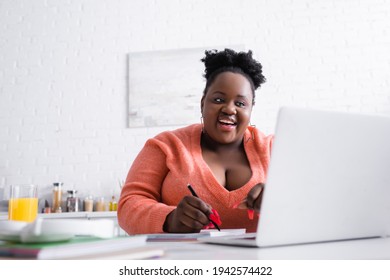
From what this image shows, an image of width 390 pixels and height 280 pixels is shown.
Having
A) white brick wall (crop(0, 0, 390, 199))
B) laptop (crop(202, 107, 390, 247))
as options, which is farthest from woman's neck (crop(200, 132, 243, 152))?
white brick wall (crop(0, 0, 390, 199))

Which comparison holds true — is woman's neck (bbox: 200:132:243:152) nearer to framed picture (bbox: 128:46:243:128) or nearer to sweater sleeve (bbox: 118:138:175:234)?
sweater sleeve (bbox: 118:138:175:234)

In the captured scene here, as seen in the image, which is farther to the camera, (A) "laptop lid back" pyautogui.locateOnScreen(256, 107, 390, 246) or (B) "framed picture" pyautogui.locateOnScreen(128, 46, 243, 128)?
(B) "framed picture" pyautogui.locateOnScreen(128, 46, 243, 128)

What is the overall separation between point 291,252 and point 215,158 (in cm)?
94

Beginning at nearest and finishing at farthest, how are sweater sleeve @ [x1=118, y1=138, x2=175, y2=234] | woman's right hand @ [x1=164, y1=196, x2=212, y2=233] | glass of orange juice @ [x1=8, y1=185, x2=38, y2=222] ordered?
woman's right hand @ [x1=164, y1=196, x2=212, y2=233] < sweater sleeve @ [x1=118, y1=138, x2=175, y2=234] < glass of orange juice @ [x1=8, y1=185, x2=38, y2=222]

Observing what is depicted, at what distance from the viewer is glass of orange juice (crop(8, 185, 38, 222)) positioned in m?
1.32

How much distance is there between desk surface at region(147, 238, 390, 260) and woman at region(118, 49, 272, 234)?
588mm

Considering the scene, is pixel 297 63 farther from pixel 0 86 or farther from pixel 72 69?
pixel 0 86

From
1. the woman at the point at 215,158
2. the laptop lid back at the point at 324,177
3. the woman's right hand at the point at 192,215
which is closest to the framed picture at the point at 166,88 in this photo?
the woman at the point at 215,158

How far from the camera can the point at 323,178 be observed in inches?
25.5

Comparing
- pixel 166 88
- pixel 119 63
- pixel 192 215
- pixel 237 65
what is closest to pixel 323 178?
pixel 192 215

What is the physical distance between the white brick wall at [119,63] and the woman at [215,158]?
1558mm

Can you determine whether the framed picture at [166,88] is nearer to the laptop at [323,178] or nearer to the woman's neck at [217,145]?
the woman's neck at [217,145]

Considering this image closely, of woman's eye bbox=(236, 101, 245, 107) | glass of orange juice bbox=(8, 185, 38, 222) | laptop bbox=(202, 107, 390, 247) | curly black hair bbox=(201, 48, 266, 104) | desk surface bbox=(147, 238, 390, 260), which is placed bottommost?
glass of orange juice bbox=(8, 185, 38, 222)

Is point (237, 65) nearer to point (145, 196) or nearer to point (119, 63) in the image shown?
point (145, 196)
